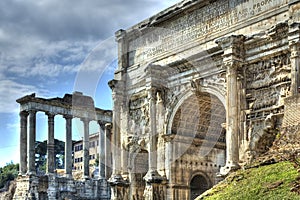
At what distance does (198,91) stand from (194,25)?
2999 millimetres

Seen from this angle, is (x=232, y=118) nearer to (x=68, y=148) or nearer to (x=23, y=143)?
(x=23, y=143)

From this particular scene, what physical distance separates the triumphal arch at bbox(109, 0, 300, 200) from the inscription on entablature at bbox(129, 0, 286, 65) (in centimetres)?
5

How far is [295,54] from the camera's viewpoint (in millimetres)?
18203

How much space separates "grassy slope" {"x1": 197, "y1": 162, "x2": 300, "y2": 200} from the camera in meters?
13.1

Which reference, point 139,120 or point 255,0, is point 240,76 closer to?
point 255,0

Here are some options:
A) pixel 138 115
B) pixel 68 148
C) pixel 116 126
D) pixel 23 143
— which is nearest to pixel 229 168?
pixel 138 115

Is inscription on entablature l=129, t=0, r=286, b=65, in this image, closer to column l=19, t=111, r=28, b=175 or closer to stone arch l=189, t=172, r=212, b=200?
stone arch l=189, t=172, r=212, b=200

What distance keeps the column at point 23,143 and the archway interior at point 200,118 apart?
2007cm

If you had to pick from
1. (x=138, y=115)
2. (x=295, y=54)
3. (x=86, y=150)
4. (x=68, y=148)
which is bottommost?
(x=86, y=150)

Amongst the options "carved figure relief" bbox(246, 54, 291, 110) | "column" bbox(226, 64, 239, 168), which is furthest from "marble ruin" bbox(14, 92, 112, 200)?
"carved figure relief" bbox(246, 54, 291, 110)

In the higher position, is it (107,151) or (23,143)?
(23,143)

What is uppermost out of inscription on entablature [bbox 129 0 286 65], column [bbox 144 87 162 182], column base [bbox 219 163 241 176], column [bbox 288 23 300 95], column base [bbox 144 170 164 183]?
inscription on entablature [bbox 129 0 286 65]

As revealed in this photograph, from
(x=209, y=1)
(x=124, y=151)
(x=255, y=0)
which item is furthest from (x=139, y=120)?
(x=255, y=0)

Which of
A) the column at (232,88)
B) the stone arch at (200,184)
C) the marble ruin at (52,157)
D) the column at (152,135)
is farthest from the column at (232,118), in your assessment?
the marble ruin at (52,157)
